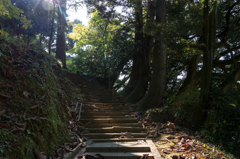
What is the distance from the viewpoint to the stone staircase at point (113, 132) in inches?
200

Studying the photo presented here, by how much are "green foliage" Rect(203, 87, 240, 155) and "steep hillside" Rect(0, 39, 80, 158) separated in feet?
17.0

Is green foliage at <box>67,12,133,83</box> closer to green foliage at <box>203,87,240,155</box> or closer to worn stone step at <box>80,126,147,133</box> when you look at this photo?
worn stone step at <box>80,126,147,133</box>

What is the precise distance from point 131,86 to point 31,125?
9062mm

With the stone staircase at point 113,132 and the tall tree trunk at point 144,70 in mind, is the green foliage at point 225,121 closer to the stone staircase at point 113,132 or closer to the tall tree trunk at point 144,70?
the stone staircase at point 113,132

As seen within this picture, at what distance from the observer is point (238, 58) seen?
9.01 meters

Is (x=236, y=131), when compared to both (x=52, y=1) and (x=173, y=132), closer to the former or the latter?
(x=173, y=132)

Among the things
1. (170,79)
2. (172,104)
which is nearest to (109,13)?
(170,79)

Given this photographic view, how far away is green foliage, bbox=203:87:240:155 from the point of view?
6.70 m

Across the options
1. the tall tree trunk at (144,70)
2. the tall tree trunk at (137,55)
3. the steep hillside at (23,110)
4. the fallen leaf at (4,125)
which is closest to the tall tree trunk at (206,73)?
the tall tree trunk at (144,70)

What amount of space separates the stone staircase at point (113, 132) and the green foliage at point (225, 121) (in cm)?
255

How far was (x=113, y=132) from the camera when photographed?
23.2ft

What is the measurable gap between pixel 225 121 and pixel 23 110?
22.9 ft

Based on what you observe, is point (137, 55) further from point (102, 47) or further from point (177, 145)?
point (177, 145)

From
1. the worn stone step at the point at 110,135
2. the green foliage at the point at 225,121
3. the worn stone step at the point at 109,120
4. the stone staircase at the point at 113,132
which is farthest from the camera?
the worn stone step at the point at 109,120
